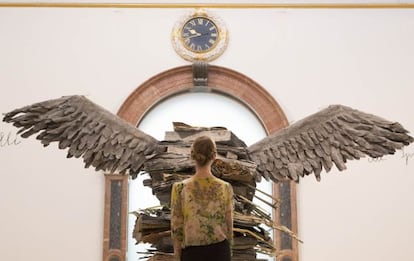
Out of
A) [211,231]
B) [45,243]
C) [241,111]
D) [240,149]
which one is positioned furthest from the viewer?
[241,111]

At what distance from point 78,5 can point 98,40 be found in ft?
1.53

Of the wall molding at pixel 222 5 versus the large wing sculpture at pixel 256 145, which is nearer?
the large wing sculpture at pixel 256 145

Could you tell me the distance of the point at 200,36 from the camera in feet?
21.4

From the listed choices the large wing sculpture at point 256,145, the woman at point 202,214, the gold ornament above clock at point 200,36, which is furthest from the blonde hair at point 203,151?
the gold ornament above clock at point 200,36

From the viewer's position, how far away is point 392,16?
6.55 meters

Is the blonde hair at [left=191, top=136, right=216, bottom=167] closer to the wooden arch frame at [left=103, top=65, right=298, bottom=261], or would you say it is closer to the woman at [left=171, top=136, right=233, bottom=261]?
the woman at [left=171, top=136, right=233, bottom=261]

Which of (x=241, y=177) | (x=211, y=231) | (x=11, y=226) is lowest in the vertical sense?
(x=211, y=231)

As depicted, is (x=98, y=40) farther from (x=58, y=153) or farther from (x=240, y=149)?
(x=240, y=149)

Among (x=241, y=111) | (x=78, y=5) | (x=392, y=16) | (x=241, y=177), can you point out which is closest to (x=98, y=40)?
(x=78, y=5)

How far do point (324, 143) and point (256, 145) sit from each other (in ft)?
0.98

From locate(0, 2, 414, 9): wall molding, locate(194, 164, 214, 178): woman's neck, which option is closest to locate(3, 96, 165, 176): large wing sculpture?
locate(194, 164, 214, 178): woman's neck

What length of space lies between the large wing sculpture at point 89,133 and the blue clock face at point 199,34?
13.0 feet

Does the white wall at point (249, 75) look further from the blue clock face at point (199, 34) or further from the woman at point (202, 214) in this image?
the woman at point (202, 214)

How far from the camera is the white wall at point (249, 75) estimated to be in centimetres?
598
